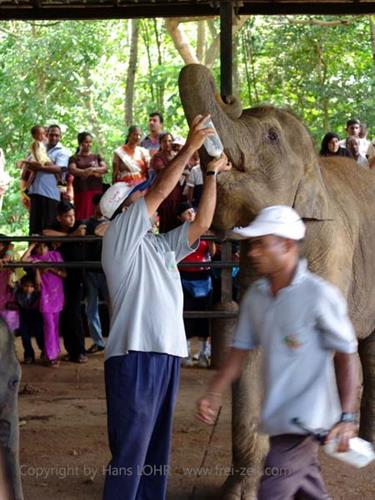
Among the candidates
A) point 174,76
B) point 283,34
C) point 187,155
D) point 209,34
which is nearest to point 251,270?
point 187,155

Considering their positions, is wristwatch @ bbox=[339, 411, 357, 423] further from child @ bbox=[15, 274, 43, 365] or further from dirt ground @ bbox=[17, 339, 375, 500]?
child @ bbox=[15, 274, 43, 365]

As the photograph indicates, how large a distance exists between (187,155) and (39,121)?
1753 cm

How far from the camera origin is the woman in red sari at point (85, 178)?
12508 mm

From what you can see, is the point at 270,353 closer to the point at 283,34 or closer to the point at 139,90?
the point at 283,34

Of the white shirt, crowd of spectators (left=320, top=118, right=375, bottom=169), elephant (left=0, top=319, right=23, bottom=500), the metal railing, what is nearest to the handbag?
the metal railing

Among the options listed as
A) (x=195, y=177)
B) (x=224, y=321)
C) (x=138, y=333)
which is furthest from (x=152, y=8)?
(x=138, y=333)

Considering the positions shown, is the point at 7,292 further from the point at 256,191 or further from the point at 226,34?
the point at 256,191

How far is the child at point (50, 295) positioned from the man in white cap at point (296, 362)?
682 cm

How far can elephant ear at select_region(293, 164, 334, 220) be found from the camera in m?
5.93

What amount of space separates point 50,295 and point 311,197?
528 cm

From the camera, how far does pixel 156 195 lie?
4996 mm

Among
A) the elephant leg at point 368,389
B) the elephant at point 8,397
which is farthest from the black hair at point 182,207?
the elephant at point 8,397

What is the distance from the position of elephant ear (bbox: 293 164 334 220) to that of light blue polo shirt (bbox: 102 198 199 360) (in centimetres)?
120

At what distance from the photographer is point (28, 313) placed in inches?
425
